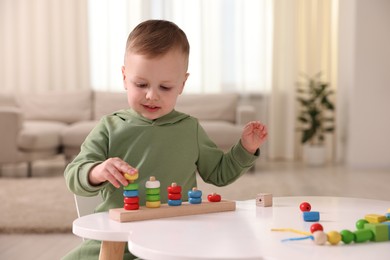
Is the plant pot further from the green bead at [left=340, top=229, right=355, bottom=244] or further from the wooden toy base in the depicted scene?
the green bead at [left=340, top=229, right=355, bottom=244]

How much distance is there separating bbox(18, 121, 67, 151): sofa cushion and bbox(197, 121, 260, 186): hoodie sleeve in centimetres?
436

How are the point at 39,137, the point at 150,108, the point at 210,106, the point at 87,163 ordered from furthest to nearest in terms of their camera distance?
1. the point at 210,106
2. the point at 39,137
3. the point at 150,108
4. the point at 87,163

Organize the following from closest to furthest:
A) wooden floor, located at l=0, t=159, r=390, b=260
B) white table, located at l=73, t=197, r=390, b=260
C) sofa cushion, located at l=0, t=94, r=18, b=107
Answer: white table, located at l=73, t=197, r=390, b=260
wooden floor, located at l=0, t=159, r=390, b=260
sofa cushion, located at l=0, t=94, r=18, b=107

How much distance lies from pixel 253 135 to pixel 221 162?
128 mm

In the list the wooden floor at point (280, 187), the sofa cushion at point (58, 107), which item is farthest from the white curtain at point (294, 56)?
the sofa cushion at point (58, 107)

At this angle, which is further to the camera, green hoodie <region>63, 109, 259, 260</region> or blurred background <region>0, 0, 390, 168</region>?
blurred background <region>0, 0, 390, 168</region>

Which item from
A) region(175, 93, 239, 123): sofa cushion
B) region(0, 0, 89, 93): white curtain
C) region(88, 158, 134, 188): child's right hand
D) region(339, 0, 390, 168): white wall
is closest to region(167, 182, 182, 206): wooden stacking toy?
region(88, 158, 134, 188): child's right hand

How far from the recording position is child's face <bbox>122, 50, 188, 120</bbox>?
1.59 m

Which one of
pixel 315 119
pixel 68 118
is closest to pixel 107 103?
pixel 68 118

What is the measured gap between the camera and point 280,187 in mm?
5176

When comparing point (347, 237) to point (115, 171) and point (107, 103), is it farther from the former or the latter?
point (107, 103)

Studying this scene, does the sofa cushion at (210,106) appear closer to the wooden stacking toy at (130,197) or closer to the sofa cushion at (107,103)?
the sofa cushion at (107,103)

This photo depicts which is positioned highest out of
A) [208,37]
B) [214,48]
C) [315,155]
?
[208,37]

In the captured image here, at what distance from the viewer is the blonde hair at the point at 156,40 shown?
159cm
